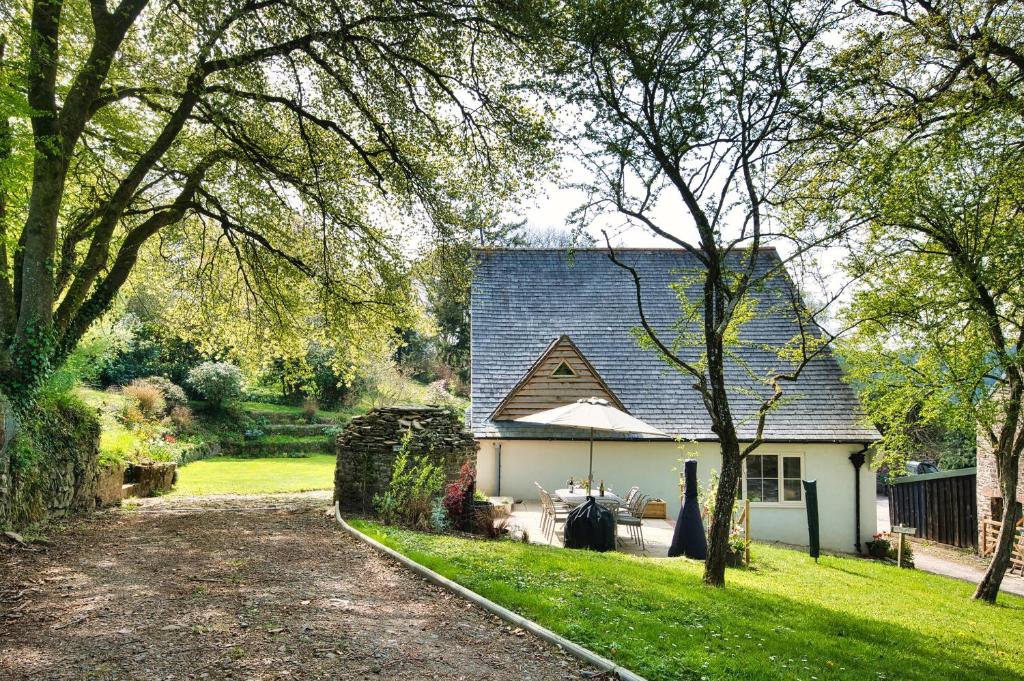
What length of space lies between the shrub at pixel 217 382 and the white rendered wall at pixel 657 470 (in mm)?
14004

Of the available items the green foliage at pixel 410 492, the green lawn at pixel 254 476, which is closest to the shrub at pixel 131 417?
the green lawn at pixel 254 476

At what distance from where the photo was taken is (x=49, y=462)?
938 cm

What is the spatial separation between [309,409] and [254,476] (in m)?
10.2

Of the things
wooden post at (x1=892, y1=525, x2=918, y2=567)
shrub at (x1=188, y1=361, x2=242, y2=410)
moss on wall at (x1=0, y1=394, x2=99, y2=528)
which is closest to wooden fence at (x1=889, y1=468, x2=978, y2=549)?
wooden post at (x1=892, y1=525, x2=918, y2=567)

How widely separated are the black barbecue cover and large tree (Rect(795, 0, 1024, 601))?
17.6 ft

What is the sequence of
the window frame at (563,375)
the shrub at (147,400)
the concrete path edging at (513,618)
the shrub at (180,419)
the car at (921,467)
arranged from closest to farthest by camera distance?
the concrete path edging at (513,618) → the window frame at (563,375) → the shrub at (147,400) → the shrub at (180,419) → the car at (921,467)

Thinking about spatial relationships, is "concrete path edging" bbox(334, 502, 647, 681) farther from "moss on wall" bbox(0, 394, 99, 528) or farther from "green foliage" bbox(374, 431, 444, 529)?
"moss on wall" bbox(0, 394, 99, 528)

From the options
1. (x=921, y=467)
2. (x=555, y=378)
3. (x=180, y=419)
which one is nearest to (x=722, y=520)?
(x=555, y=378)

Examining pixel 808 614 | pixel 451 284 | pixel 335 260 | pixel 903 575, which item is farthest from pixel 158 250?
pixel 903 575

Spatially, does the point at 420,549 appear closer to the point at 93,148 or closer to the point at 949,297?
the point at 949,297

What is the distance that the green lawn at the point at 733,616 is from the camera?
17.7 feet

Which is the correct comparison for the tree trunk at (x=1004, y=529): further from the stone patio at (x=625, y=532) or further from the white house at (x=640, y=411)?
the white house at (x=640, y=411)

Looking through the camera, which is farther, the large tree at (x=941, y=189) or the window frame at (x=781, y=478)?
the window frame at (x=781, y=478)

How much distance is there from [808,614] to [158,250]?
47.4ft
